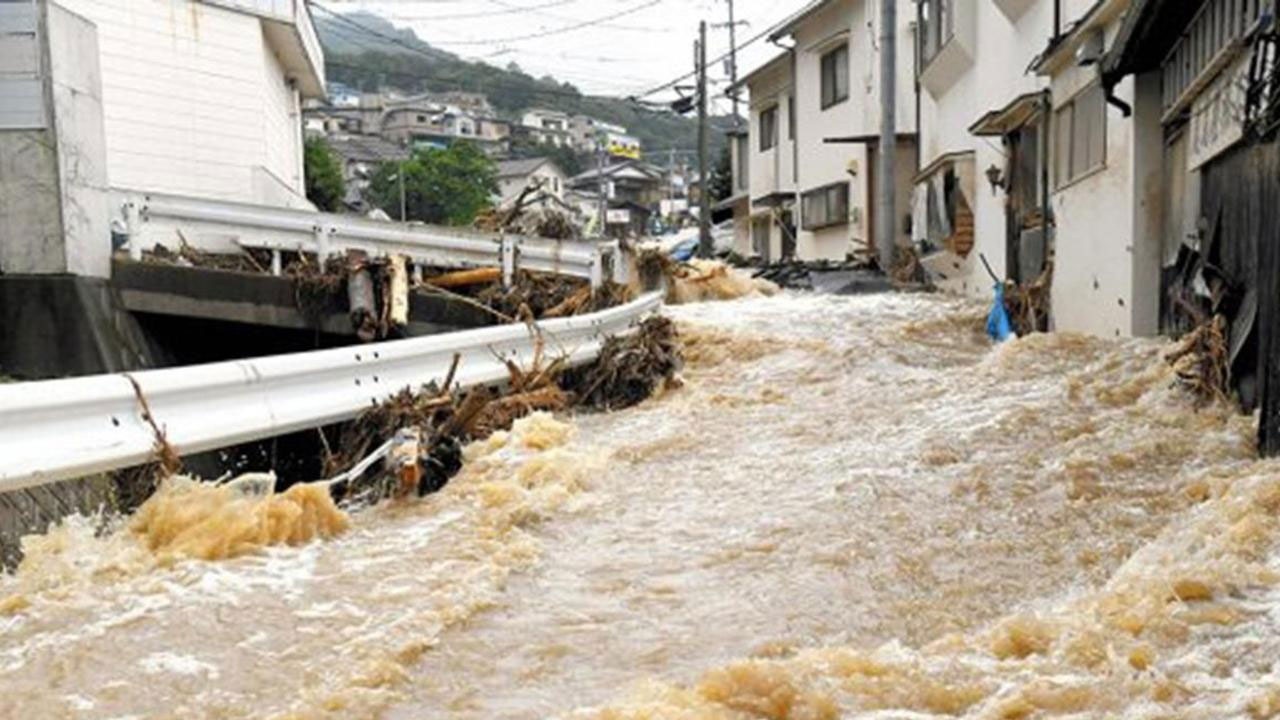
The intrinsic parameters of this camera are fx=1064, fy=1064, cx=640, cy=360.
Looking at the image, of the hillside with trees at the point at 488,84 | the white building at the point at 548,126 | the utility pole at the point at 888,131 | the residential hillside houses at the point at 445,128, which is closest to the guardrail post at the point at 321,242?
the utility pole at the point at 888,131

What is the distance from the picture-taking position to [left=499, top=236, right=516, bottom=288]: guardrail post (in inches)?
489

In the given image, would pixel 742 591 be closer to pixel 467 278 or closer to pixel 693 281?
pixel 467 278

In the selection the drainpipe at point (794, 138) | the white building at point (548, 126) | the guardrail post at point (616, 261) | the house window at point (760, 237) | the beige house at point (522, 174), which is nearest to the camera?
the guardrail post at point (616, 261)

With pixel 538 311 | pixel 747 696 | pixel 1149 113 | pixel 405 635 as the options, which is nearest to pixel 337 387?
pixel 405 635

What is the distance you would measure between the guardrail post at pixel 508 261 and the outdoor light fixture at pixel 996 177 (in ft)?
24.9

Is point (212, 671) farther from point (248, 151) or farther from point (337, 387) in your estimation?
point (248, 151)

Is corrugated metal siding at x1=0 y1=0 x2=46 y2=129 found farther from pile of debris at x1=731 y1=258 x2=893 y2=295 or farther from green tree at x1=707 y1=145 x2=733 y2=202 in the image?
green tree at x1=707 y1=145 x2=733 y2=202

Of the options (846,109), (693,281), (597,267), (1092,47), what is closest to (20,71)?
(597,267)

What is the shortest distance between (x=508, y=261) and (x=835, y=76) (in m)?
19.8

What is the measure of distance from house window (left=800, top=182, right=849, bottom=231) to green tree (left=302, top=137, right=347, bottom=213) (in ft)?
45.2

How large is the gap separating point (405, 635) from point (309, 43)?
20.1 metres

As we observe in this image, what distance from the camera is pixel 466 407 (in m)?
6.96

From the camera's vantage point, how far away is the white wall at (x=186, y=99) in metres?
15.2

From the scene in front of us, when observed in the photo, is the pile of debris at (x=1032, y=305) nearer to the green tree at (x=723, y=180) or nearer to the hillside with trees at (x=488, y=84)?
the green tree at (x=723, y=180)
